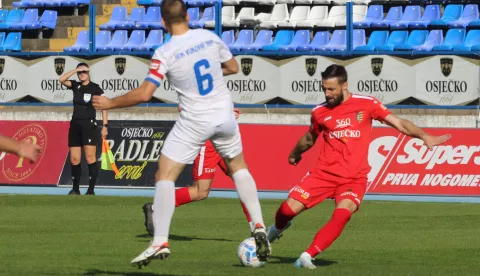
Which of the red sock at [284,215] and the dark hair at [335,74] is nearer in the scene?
the dark hair at [335,74]

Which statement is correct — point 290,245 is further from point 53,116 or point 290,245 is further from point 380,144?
point 53,116

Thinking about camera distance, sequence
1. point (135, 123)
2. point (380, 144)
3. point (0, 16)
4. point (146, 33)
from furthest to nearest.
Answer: point (0, 16)
point (146, 33)
point (135, 123)
point (380, 144)

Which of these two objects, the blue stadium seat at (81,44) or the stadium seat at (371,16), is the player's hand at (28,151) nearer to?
the stadium seat at (371,16)

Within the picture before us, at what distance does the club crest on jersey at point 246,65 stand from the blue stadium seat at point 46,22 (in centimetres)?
787

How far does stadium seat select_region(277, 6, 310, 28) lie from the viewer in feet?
87.9

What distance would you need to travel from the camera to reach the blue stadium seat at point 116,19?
2820 cm

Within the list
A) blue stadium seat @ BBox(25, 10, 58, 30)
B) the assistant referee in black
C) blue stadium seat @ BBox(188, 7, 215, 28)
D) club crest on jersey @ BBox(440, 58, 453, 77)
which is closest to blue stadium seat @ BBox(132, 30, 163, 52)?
blue stadium seat @ BBox(188, 7, 215, 28)

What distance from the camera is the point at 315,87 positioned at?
23.0 m

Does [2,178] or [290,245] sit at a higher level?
[290,245]

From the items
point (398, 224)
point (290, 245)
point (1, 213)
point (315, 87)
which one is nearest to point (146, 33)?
point (315, 87)

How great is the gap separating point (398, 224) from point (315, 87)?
871cm

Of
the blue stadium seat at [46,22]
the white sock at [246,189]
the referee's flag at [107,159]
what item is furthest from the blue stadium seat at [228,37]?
the white sock at [246,189]

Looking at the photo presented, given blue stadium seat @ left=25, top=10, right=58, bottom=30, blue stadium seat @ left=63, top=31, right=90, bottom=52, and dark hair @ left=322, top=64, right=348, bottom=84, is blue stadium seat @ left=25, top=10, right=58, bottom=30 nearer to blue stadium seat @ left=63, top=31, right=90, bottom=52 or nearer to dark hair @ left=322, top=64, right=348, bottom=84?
blue stadium seat @ left=63, top=31, right=90, bottom=52

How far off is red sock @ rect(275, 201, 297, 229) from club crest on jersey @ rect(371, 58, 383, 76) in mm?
12637
